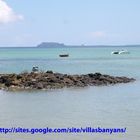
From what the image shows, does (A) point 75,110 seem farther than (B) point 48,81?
No

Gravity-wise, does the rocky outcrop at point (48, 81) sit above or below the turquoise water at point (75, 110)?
above

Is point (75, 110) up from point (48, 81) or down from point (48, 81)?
down

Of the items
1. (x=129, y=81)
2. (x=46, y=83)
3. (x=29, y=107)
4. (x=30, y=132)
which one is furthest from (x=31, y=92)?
(x=30, y=132)

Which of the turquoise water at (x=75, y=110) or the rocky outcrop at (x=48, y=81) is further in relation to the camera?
the rocky outcrop at (x=48, y=81)

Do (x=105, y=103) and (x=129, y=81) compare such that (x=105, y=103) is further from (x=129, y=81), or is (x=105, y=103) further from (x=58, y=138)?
(x=129, y=81)

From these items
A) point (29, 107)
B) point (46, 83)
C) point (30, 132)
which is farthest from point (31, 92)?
point (30, 132)

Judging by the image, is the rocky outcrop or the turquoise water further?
the rocky outcrop

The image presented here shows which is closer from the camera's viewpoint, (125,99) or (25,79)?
(125,99)

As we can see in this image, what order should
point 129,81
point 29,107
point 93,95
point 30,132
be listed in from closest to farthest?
point 30,132 < point 29,107 < point 93,95 < point 129,81

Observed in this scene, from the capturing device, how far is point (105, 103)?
33906 millimetres

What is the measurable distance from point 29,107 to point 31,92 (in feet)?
27.2

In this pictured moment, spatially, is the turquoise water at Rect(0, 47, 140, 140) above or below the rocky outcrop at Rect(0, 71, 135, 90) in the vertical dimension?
below

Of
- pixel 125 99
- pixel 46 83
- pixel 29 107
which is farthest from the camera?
pixel 46 83

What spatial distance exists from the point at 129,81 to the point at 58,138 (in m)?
28.0
